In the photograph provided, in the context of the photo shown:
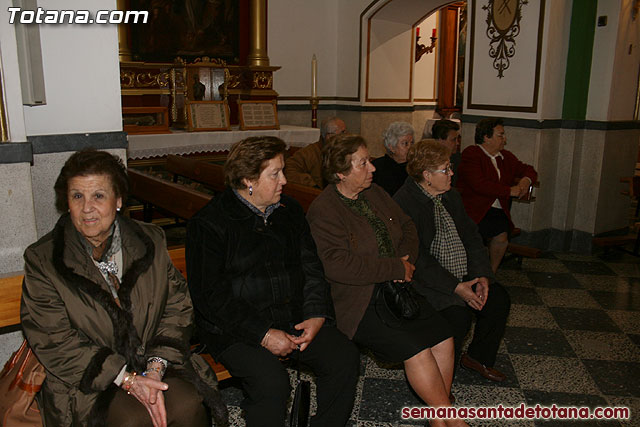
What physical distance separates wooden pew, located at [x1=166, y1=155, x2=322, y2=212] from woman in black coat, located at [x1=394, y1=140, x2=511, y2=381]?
0.58 metres

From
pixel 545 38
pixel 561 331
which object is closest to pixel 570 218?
pixel 545 38

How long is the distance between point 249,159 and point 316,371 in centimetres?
93

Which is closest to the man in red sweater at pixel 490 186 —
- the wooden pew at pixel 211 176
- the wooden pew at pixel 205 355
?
the wooden pew at pixel 211 176

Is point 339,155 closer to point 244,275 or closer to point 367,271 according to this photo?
point 367,271

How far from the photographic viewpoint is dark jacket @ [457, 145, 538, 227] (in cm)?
441

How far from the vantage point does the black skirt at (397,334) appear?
2.48m

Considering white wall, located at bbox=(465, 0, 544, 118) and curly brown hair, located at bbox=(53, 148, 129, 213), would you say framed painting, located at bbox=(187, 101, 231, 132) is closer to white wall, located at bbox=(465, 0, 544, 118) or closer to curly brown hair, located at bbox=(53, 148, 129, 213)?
white wall, located at bbox=(465, 0, 544, 118)

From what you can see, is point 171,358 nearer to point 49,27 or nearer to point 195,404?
point 195,404

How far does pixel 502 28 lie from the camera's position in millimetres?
5723

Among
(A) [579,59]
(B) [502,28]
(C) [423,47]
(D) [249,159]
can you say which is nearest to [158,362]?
(D) [249,159]

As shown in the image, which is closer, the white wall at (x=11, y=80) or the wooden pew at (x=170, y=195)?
the white wall at (x=11, y=80)

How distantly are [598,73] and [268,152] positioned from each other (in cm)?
447

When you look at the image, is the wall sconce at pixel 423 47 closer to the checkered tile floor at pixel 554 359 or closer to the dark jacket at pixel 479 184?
the dark jacket at pixel 479 184

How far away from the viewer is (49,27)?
2.45 m
